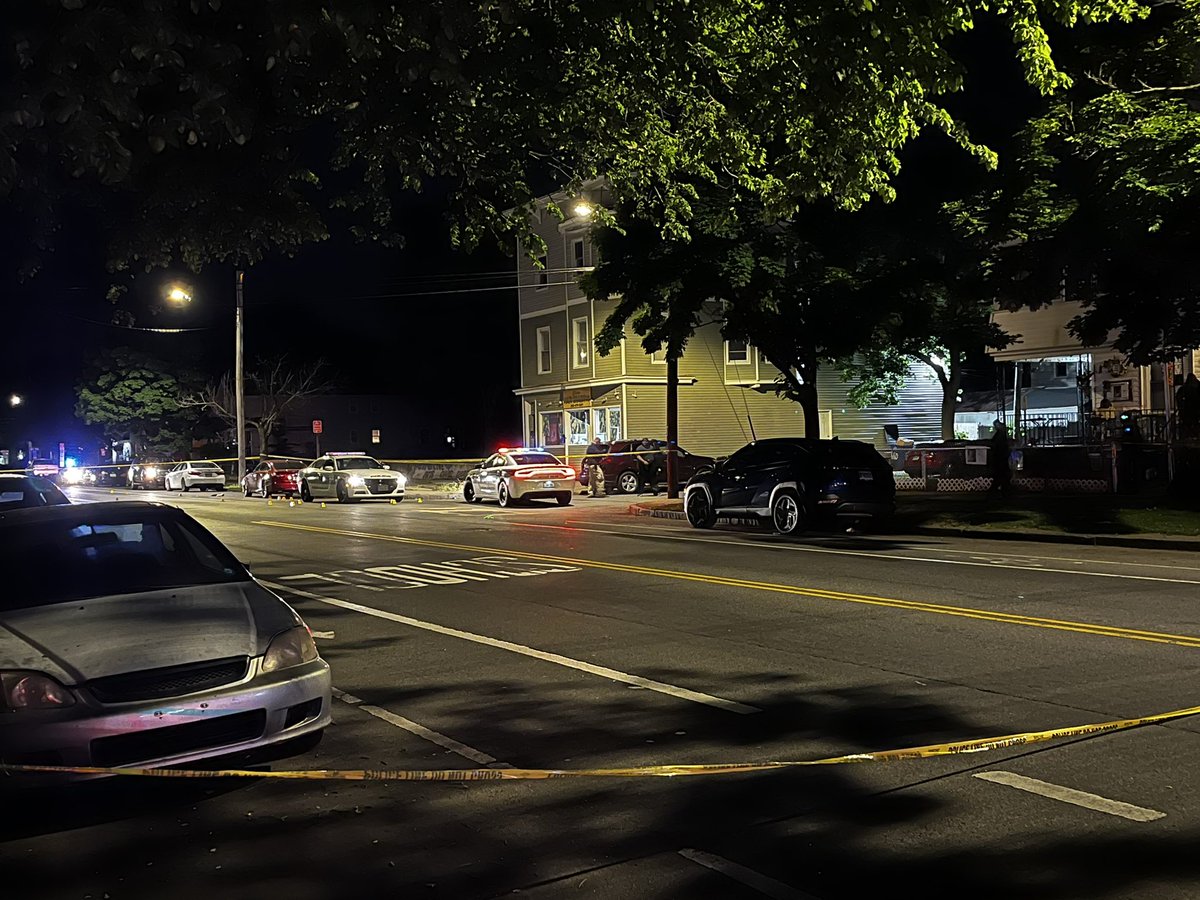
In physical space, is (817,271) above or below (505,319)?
below

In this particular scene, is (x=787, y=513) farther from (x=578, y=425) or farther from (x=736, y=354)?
(x=578, y=425)

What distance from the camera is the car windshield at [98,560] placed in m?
6.41

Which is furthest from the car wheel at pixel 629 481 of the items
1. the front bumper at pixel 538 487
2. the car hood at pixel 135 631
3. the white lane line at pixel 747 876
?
the white lane line at pixel 747 876

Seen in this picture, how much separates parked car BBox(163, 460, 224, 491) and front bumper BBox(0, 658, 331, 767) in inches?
1821

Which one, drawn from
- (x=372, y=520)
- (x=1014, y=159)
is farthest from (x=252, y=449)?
(x=1014, y=159)

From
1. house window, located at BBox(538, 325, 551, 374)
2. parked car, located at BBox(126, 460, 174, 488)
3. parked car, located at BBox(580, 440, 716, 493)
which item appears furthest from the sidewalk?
parked car, located at BBox(126, 460, 174, 488)

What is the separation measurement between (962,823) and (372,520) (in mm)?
22252

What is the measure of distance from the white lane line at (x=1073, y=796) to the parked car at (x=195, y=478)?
4764cm

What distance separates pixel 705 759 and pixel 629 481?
97.6 ft

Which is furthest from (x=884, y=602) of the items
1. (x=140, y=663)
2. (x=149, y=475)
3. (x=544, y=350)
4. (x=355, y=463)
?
(x=149, y=475)

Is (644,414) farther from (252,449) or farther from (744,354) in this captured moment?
(252,449)

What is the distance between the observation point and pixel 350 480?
3512 cm

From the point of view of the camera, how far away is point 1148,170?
55.0ft

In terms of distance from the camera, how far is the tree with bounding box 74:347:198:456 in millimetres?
64812
